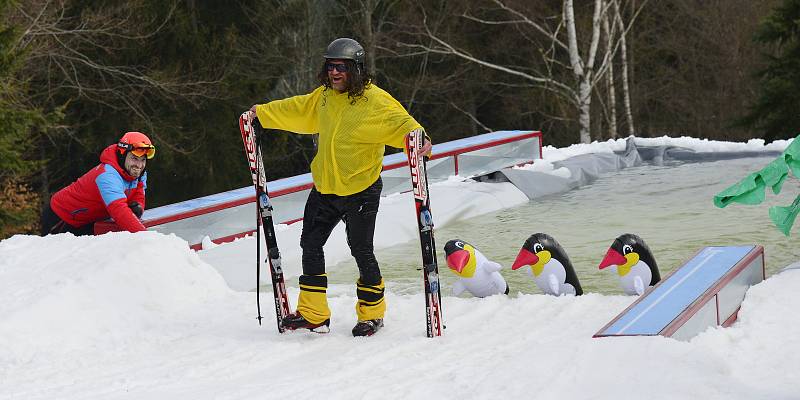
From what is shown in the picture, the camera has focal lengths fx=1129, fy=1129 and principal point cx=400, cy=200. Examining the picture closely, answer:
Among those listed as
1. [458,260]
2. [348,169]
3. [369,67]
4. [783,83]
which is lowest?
[783,83]

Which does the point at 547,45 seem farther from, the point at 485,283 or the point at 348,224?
the point at 348,224

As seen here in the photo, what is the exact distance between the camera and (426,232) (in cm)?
486

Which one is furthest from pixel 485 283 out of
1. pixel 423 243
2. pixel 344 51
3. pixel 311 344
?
pixel 344 51

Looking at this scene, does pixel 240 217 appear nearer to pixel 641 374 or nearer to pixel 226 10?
pixel 641 374

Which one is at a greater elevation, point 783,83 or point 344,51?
point 344,51

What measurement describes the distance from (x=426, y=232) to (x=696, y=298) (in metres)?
1.15

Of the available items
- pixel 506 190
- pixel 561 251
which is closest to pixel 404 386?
pixel 561 251

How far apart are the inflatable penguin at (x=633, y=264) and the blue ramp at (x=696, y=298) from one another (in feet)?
1.05

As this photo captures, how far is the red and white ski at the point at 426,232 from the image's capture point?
4.84m

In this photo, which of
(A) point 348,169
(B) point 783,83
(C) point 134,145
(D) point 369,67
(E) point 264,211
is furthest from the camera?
(D) point 369,67

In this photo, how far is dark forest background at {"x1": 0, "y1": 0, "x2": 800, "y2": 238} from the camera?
2034 cm

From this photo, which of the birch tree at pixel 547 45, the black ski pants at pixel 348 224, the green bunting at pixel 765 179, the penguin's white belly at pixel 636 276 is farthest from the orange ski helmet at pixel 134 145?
the birch tree at pixel 547 45

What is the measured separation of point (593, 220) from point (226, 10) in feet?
52.7

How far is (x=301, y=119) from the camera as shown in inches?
204
